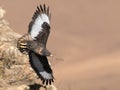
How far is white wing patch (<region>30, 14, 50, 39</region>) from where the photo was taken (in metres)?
23.0

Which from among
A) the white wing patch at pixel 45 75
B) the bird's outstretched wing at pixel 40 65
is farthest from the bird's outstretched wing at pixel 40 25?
the white wing patch at pixel 45 75

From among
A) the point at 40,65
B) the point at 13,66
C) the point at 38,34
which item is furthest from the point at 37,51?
the point at 13,66

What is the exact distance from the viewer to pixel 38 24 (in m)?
23.9

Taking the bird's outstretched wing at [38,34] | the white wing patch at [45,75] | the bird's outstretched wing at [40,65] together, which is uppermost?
the bird's outstretched wing at [38,34]

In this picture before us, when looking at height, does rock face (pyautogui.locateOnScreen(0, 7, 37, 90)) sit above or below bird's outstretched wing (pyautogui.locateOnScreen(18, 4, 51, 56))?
below

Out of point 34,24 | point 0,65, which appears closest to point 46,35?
point 34,24

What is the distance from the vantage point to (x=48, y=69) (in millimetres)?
22578

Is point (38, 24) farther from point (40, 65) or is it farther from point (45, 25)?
point (40, 65)

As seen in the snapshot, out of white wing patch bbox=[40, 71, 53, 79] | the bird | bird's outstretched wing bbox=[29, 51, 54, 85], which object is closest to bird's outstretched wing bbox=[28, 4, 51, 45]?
the bird

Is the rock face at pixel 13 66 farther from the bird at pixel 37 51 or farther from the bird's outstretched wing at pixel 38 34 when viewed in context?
the bird's outstretched wing at pixel 38 34

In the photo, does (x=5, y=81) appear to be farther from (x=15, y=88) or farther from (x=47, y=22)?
(x=47, y=22)

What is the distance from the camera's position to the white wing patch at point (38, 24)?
75.6 ft

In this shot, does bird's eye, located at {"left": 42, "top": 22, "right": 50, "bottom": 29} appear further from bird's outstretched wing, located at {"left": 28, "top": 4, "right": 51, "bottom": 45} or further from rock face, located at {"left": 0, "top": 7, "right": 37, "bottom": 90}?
rock face, located at {"left": 0, "top": 7, "right": 37, "bottom": 90}

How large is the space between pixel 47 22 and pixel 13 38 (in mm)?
1751
